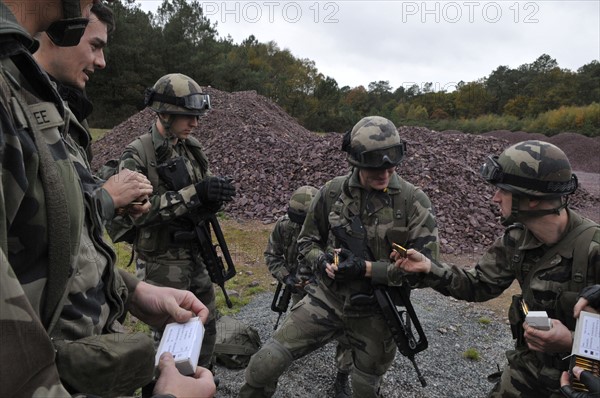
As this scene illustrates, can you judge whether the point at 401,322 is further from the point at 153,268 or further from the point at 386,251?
the point at 153,268

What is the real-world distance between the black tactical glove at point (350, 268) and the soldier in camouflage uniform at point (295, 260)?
101 centimetres

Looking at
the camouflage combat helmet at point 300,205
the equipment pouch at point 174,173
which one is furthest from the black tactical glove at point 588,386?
the equipment pouch at point 174,173

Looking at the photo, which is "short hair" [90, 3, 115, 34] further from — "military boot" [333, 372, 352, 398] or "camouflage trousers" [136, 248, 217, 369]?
"military boot" [333, 372, 352, 398]

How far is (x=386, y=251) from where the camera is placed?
3.76 m

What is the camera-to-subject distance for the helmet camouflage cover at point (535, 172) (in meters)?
2.87

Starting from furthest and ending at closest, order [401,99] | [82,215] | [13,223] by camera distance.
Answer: [401,99] < [82,215] < [13,223]

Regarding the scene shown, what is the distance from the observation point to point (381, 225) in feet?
12.2

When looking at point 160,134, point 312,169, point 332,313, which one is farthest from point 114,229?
point 312,169

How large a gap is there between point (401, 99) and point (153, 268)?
176ft

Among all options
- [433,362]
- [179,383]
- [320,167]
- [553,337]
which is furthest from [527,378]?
[320,167]

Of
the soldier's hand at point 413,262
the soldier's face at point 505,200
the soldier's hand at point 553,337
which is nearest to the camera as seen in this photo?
the soldier's hand at point 553,337

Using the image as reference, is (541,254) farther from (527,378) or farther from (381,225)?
(381,225)

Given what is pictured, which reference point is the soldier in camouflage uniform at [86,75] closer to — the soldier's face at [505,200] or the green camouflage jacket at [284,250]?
the soldier's face at [505,200]

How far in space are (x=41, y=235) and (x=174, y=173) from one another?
10.2 ft
